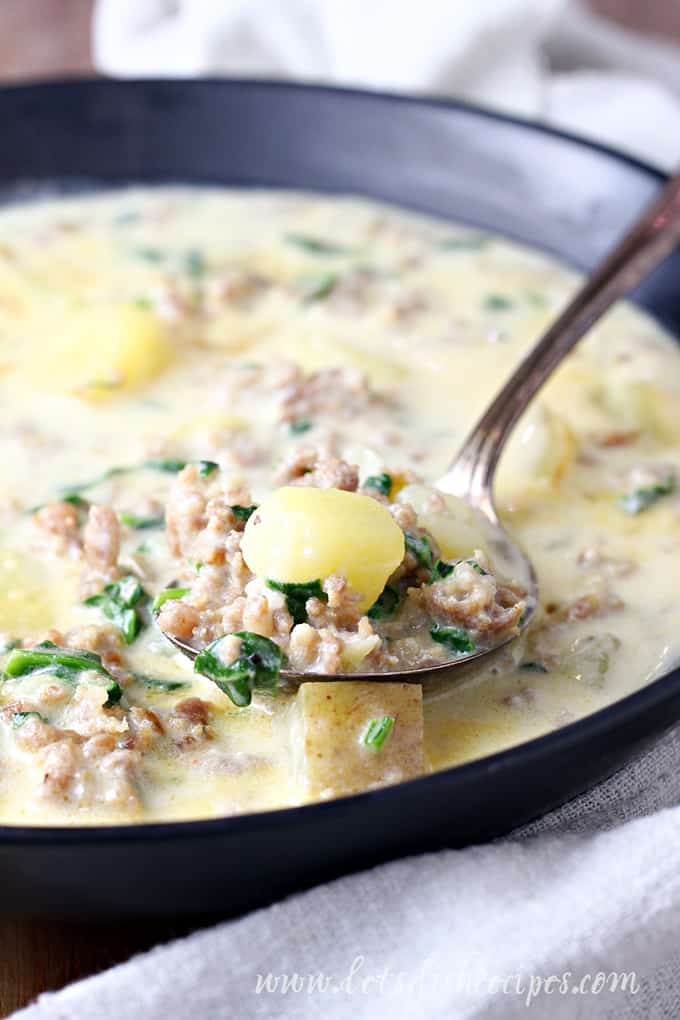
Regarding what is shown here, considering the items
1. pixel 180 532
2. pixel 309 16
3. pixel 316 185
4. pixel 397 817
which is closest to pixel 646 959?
pixel 397 817

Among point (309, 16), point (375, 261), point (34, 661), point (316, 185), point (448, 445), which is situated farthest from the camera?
→ point (309, 16)

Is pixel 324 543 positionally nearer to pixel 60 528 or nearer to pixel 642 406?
pixel 60 528

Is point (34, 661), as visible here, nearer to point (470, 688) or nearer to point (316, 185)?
point (470, 688)

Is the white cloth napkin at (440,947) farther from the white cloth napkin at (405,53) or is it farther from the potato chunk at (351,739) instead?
the white cloth napkin at (405,53)

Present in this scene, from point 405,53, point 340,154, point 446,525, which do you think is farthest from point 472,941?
point 405,53

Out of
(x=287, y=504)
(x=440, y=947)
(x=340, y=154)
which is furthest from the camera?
(x=340, y=154)

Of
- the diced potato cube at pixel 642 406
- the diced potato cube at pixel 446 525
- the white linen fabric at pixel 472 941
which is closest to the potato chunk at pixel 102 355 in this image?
the diced potato cube at pixel 446 525

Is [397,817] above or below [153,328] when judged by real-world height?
above
